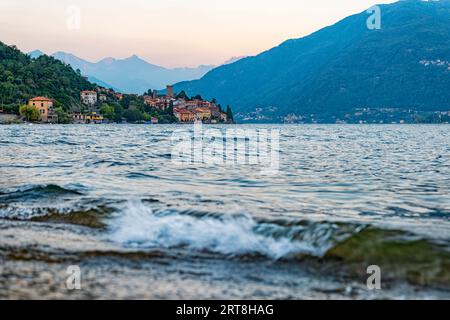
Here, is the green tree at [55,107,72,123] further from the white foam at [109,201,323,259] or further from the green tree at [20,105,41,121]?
the white foam at [109,201,323,259]

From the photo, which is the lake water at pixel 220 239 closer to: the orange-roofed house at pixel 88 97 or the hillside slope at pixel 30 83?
the hillside slope at pixel 30 83

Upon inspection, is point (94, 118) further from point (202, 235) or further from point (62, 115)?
point (202, 235)

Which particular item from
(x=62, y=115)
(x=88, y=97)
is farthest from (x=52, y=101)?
(x=88, y=97)

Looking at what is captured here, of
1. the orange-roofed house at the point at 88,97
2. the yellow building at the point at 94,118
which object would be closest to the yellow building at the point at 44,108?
the yellow building at the point at 94,118

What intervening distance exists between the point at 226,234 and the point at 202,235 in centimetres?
35

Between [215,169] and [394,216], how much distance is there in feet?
34.4

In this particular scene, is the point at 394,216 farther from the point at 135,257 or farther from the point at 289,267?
the point at 135,257

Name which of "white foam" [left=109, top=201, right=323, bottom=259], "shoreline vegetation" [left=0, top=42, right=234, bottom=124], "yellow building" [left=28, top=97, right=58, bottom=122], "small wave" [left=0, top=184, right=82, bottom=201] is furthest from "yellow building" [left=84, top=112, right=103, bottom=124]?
"white foam" [left=109, top=201, right=323, bottom=259]

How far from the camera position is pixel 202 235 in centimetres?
805

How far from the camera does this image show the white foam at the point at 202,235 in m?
7.39
